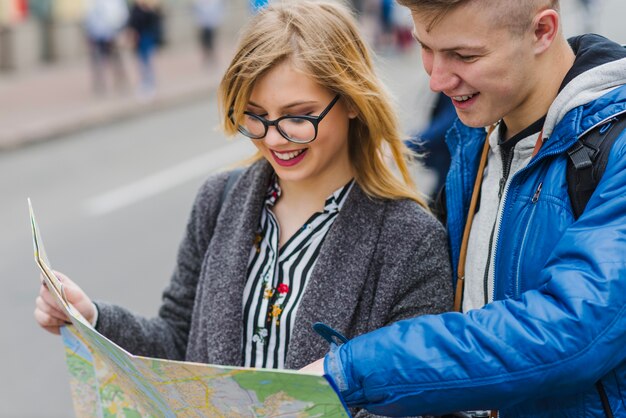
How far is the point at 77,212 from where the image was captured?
8898mm

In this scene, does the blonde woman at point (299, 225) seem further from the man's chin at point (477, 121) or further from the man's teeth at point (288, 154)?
the man's chin at point (477, 121)

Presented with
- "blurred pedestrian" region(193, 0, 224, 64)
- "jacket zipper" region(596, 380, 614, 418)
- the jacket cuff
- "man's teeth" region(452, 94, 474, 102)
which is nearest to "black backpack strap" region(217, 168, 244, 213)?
"man's teeth" region(452, 94, 474, 102)

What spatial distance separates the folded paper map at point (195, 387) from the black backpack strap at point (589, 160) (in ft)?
2.06

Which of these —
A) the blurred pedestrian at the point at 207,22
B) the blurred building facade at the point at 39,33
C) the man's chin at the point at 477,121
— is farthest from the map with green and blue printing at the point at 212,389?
the blurred pedestrian at the point at 207,22

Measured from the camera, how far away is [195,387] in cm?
174

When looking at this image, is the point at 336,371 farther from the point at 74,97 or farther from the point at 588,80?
the point at 74,97

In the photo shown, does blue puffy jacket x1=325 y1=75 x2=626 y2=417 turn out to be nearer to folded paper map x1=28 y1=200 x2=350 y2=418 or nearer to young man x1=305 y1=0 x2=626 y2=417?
young man x1=305 y1=0 x2=626 y2=417

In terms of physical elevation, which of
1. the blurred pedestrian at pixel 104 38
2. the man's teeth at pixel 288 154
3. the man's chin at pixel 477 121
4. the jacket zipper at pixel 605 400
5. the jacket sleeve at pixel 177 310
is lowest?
the jacket zipper at pixel 605 400

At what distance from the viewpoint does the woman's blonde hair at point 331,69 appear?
2320mm

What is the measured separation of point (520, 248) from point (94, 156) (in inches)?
397

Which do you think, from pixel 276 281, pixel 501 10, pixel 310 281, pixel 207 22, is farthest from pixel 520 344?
pixel 207 22

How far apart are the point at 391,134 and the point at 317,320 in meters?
0.57

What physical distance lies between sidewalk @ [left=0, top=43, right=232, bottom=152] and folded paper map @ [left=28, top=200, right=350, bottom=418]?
9954mm

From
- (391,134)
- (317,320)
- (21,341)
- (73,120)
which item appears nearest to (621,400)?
(317,320)
